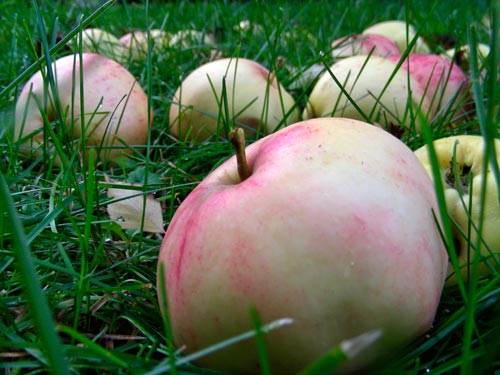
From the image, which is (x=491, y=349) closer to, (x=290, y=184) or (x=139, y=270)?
(x=290, y=184)

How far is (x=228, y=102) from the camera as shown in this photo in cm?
152

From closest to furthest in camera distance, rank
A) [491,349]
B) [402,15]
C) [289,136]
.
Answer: [491,349] → [289,136] → [402,15]

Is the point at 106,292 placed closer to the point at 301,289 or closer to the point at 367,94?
the point at 301,289

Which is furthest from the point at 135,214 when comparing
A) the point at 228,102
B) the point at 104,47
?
the point at 104,47

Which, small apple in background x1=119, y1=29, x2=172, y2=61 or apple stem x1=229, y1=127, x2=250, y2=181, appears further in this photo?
small apple in background x1=119, y1=29, x2=172, y2=61

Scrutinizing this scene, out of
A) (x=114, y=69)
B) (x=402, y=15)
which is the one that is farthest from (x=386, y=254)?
(x=402, y=15)

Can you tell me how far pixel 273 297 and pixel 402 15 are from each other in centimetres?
317

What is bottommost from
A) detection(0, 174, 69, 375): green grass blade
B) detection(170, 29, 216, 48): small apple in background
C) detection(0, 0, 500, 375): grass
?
detection(0, 0, 500, 375): grass

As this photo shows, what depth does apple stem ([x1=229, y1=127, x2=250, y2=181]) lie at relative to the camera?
0.74 meters

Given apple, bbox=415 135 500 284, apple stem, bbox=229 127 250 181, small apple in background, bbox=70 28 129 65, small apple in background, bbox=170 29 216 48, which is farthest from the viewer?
small apple in background, bbox=170 29 216 48

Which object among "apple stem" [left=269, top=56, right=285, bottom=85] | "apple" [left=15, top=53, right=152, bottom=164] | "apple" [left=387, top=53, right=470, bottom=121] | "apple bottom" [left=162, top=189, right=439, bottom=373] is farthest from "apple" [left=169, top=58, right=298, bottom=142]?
"apple bottom" [left=162, top=189, right=439, bottom=373]

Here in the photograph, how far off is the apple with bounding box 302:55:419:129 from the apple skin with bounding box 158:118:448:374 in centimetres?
75

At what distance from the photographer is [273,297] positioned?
0.61 metres

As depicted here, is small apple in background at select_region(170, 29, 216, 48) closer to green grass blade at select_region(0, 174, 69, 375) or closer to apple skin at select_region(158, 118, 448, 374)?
apple skin at select_region(158, 118, 448, 374)
